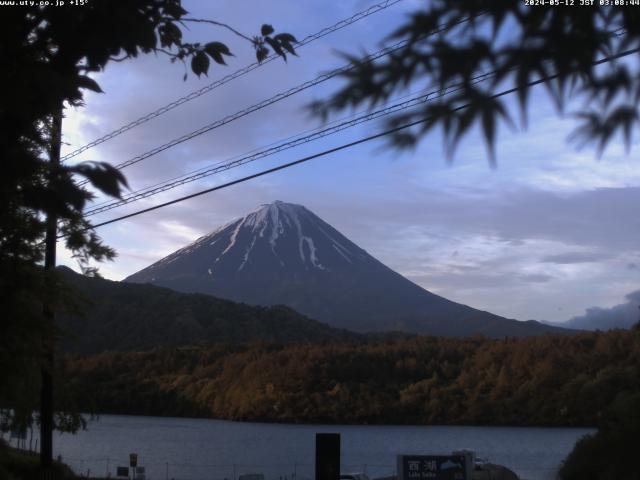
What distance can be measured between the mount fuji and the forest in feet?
228

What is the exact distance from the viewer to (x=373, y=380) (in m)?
65.9

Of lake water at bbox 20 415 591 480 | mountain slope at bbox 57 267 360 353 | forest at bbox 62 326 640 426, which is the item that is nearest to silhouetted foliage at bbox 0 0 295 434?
lake water at bbox 20 415 591 480

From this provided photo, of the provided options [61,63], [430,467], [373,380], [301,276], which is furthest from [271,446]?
[301,276]

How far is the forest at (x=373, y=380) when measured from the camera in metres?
53.9

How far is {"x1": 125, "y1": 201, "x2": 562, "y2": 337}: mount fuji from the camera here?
5945 inches

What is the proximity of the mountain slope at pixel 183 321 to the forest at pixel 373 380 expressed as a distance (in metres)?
5.70

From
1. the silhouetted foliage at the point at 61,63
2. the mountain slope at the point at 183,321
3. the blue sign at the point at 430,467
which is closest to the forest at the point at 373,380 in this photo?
the mountain slope at the point at 183,321

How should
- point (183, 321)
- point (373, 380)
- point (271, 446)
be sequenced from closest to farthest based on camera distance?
point (271, 446) → point (373, 380) → point (183, 321)

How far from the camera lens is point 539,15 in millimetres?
2885

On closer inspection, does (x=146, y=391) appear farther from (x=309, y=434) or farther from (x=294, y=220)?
(x=294, y=220)

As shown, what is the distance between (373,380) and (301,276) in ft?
360

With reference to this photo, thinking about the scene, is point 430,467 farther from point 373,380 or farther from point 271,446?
point 373,380

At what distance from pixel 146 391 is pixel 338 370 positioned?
15670 mm

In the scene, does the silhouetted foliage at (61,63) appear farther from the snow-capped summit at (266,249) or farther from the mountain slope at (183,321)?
the snow-capped summit at (266,249)
